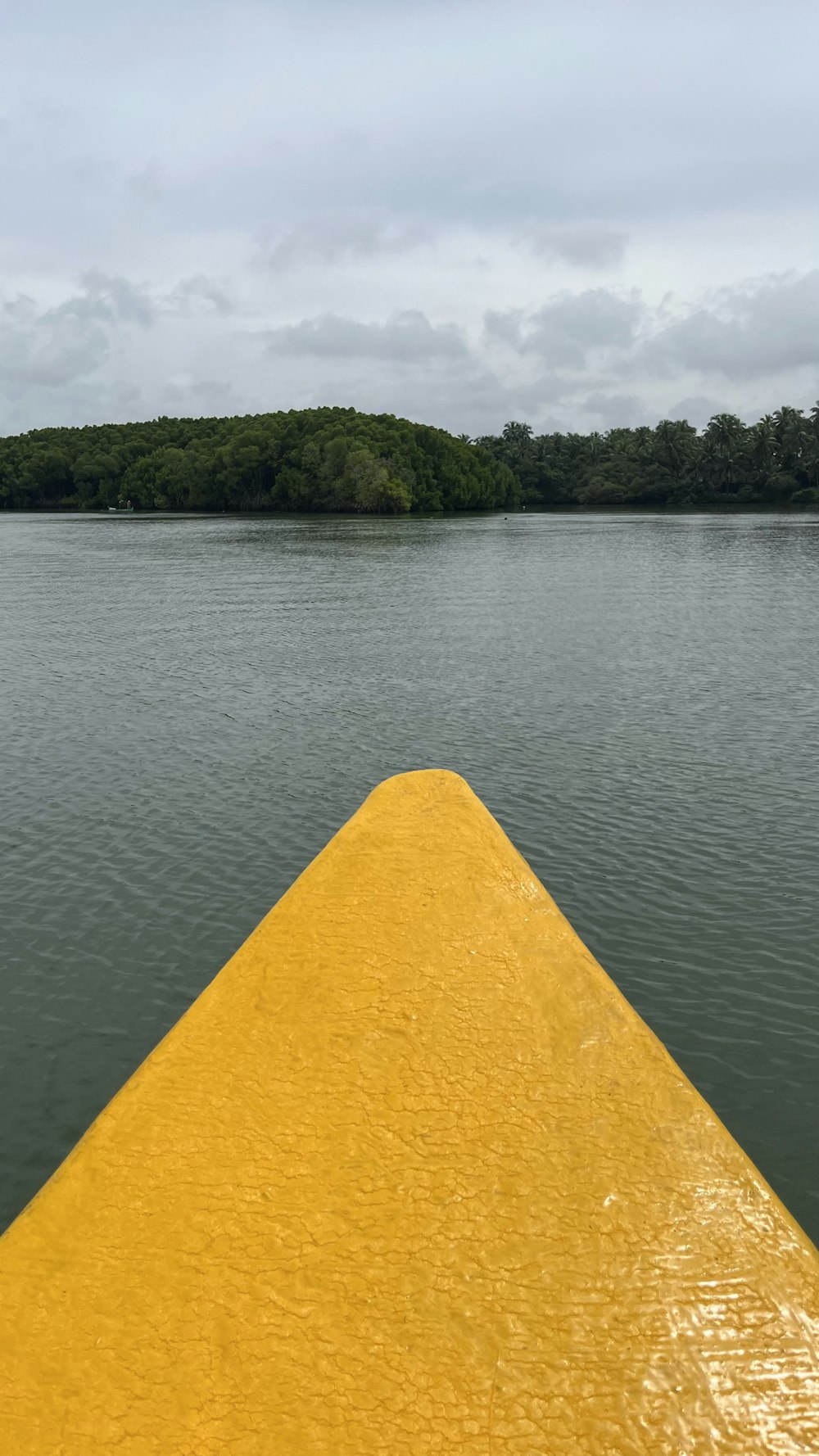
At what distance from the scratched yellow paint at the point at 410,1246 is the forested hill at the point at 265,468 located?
96616 mm

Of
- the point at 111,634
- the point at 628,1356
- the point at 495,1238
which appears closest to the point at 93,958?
the point at 495,1238

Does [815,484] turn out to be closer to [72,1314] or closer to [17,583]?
[17,583]

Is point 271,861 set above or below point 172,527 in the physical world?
below

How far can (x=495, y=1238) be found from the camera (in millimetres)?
3910

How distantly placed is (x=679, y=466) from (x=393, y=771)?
119333mm

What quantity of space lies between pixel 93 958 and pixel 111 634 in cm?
2027

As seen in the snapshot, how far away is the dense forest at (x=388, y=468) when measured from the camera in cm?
10688

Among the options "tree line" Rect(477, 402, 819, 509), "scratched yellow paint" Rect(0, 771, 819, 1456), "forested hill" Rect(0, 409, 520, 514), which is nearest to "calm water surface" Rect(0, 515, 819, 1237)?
"scratched yellow paint" Rect(0, 771, 819, 1456)

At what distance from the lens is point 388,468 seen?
101500 mm

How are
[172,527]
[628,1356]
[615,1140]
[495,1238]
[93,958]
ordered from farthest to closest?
[172,527] → [93,958] → [615,1140] → [495,1238] → [628,1356]

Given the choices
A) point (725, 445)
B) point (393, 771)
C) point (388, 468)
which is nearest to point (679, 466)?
point (725, 445)

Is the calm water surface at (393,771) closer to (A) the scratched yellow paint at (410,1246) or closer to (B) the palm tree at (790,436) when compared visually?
(A) the scratched yellow paint at (410,1246)

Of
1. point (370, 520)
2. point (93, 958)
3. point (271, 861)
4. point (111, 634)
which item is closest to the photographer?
point (93, 958)

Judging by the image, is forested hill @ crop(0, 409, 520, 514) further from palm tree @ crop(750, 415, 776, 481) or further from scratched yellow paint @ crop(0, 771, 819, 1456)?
scratched yellow paint @ crop(0, 771, 819, 1456)
